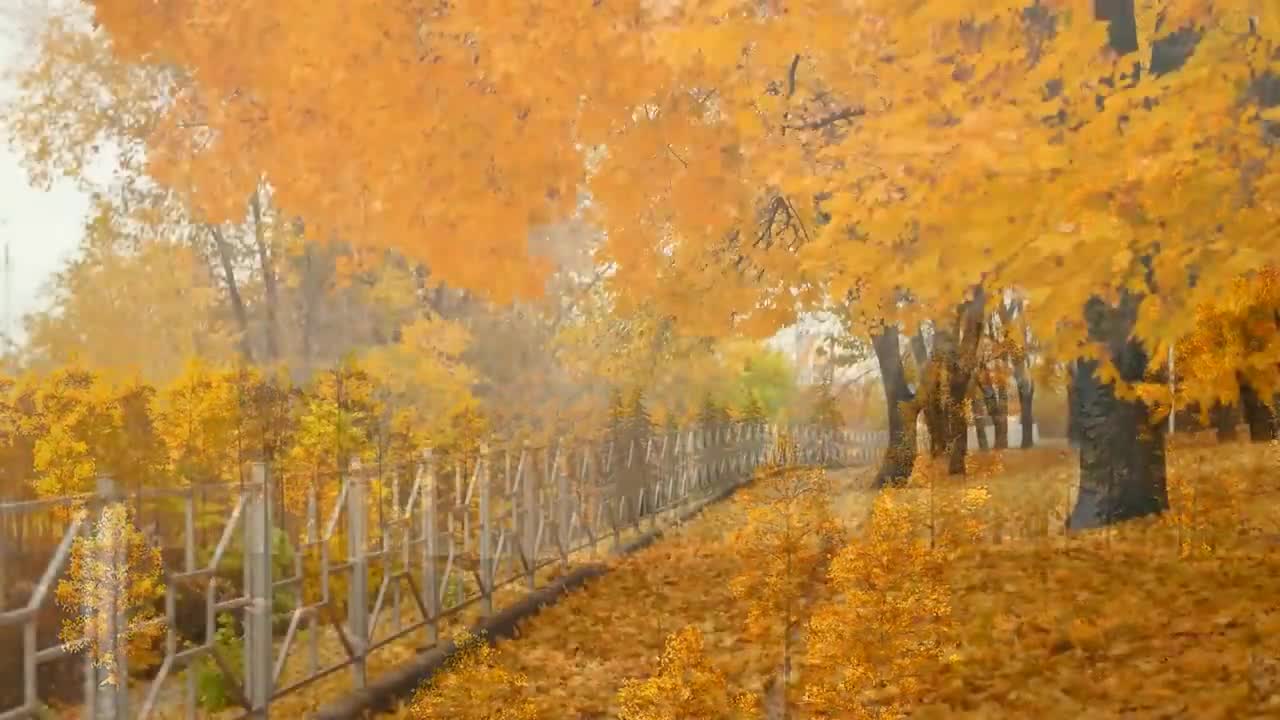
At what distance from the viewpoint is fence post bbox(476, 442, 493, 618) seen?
6.56m

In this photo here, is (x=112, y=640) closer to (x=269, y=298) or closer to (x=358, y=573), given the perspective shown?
(x=358, y=573)

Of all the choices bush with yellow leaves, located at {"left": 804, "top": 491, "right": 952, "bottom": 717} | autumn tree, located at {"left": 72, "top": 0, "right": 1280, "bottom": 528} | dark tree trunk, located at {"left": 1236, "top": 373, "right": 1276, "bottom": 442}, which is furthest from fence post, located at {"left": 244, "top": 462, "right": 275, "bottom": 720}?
dark tree trunk, located at {"left": 1236, "top": 373, "right": 1276, "bottom": 442}

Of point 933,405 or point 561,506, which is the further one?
point 933,405

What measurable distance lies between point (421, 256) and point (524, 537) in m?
2.36

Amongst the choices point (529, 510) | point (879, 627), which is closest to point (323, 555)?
point (879, 627)

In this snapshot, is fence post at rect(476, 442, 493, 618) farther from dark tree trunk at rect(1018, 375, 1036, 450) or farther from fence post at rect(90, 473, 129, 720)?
dark tree trunk at rect(1018, 375, 1036, 450)

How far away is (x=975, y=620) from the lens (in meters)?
5.31

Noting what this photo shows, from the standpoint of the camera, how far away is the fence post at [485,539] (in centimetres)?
656

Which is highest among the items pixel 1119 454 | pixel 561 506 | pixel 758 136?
pixel 758 136

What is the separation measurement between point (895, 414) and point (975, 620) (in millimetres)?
4657

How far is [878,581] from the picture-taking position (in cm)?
536

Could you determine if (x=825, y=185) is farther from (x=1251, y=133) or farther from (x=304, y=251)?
(x=304, y=251)

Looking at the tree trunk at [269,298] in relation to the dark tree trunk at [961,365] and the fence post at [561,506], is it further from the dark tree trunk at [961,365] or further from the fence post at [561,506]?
the dark tree trunk at [961,365]

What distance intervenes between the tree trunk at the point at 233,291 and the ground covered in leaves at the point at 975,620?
4472mm
